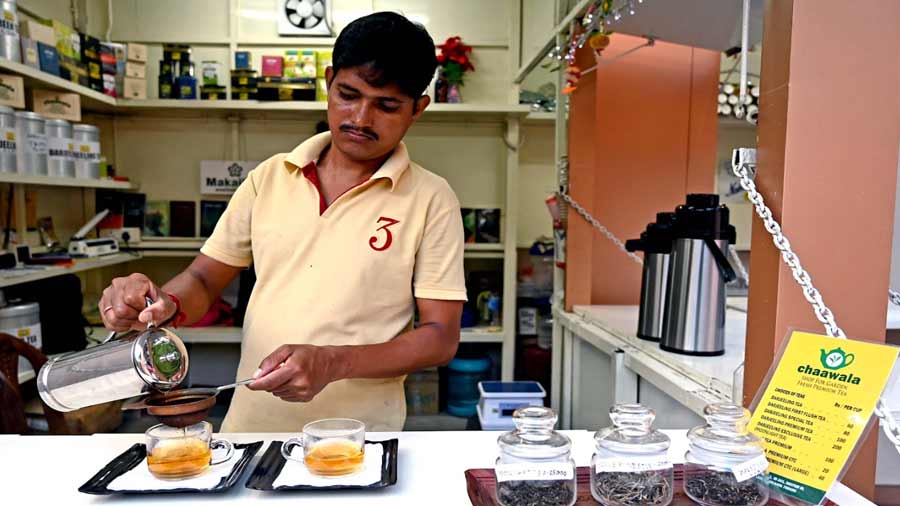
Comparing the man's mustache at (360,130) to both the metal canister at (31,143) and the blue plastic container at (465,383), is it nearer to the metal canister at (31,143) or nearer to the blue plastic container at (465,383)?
the metal canister at (31,143)

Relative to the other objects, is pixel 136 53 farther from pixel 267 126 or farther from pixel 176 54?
pixel 267 126

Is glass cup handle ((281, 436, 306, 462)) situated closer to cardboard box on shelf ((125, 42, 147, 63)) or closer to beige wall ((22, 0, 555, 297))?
beige wall ((22, 0, 555, 297))

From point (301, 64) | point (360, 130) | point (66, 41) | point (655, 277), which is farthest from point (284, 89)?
point (655, 277)

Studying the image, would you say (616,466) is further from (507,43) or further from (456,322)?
(507,43)

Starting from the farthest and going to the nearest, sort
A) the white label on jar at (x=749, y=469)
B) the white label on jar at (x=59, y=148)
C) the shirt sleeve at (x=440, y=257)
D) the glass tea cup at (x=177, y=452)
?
1. the white label on jar at (x=59, y=148)
2. the shirt sleeve at (x=440, y=257)
3. the glass tea cup at (x=177, y=452)
4. the white label on jar at (x=749, y=469)

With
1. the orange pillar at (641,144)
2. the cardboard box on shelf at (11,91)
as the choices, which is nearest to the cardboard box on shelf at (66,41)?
the cardboard box on shelf at (11,91)

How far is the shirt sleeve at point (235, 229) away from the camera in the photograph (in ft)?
4.10

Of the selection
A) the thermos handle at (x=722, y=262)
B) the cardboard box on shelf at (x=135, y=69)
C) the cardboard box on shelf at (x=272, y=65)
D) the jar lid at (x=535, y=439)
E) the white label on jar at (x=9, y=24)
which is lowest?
the jar lid at (x=535, y=439)

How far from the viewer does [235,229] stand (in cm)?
126

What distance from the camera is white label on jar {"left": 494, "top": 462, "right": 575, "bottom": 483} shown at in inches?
25.4

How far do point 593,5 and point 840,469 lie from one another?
4.90 ft

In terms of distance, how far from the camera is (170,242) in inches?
132

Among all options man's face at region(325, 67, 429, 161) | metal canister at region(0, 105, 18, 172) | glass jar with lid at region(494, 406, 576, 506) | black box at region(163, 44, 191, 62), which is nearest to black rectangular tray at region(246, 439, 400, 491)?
glass jar with lid at region(494, 406, 576, 506)

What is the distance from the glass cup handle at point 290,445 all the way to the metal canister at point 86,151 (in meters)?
2.33
